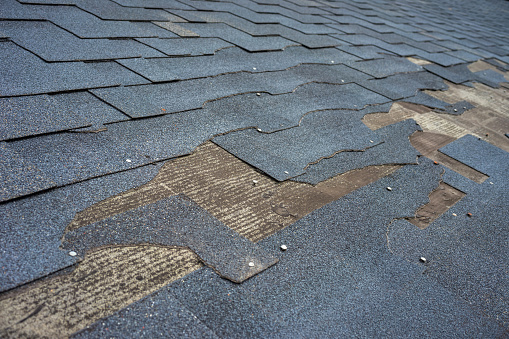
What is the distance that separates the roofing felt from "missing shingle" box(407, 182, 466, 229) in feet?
0.05

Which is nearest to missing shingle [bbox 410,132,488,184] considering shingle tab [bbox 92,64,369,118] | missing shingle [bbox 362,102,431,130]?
missing shingle [bbox 362,102,431,130]

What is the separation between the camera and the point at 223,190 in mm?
2055

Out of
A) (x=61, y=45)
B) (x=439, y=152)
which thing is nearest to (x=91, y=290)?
(x=61, y=45)

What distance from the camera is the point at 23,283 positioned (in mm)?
1299

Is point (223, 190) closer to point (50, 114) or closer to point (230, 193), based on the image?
point (230, 193)

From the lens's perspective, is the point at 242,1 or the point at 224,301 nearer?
the point at 224,301

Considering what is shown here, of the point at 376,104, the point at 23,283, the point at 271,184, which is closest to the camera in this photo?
the point at 23,283

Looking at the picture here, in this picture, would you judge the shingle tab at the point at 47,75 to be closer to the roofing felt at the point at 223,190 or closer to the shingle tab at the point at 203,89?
the roofing felt at the point at 223,190

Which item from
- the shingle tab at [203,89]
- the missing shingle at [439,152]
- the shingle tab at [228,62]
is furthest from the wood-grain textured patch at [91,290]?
the missing shingle at [439,152]

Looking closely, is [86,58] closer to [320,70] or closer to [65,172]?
[65,172]

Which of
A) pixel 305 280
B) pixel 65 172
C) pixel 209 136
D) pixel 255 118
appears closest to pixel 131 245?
pixel 65 172

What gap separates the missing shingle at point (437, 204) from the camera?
2.26 m

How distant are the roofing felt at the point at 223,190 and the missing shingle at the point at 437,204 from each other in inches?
0.7

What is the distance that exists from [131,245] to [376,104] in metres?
2.79
